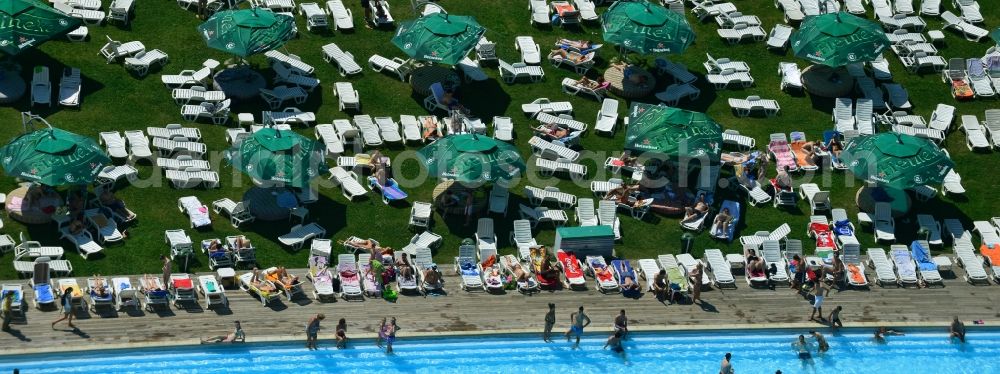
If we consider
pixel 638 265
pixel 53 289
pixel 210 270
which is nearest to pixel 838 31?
pixel 638 265

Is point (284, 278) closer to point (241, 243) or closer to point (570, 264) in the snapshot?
point (241, 243)

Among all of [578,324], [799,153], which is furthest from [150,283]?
[799,153]

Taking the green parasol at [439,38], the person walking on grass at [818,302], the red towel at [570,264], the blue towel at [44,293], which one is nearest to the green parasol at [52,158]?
the blue towel at [44,293]

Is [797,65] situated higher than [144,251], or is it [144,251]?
[797,65]

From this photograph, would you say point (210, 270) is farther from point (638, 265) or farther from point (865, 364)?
point (865, 364)

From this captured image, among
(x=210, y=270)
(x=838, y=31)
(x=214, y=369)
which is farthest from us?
(x=838, y=31)

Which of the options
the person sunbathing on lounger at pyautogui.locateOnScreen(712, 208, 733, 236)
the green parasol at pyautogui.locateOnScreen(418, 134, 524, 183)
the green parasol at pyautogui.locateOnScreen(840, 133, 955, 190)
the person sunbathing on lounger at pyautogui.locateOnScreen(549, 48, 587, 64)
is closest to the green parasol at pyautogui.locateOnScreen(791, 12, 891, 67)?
the green parasol at pyautogui.locateOnScreen(840, 133, 955, 190)
